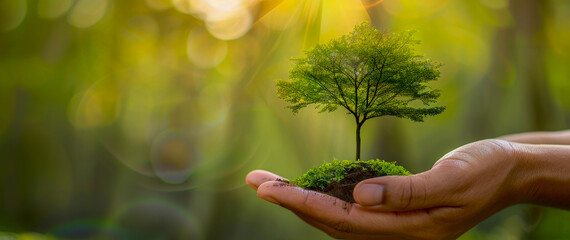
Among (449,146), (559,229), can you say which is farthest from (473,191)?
(559,229)

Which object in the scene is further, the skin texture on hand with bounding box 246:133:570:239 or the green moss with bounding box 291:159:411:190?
the green moss with bounding box 291:159:411:190

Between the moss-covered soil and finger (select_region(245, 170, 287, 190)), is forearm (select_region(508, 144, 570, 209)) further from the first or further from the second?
finger (select_region(245, 170, 287, 190))

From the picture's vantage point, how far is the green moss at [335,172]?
175 cm

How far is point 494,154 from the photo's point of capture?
1.45 m

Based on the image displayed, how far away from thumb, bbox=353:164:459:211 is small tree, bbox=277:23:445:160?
585 millimetres

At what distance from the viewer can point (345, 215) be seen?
137 centimetres

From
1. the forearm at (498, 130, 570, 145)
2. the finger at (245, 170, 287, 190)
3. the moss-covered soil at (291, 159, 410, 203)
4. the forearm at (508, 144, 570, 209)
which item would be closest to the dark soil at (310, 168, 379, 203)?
the moss-covered soil at (291, 159, 410, 203)

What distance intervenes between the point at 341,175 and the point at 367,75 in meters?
0.52

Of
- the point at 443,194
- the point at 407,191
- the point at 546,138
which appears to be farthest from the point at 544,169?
the point at 546,138

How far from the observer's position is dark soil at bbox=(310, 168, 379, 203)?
157 centimetres

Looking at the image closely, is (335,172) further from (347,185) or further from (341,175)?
(347,185)

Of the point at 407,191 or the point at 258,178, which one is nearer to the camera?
the point at 407,191

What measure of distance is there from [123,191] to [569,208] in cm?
355

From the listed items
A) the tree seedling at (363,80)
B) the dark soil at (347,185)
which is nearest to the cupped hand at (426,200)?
the dark soil at (347,185)
